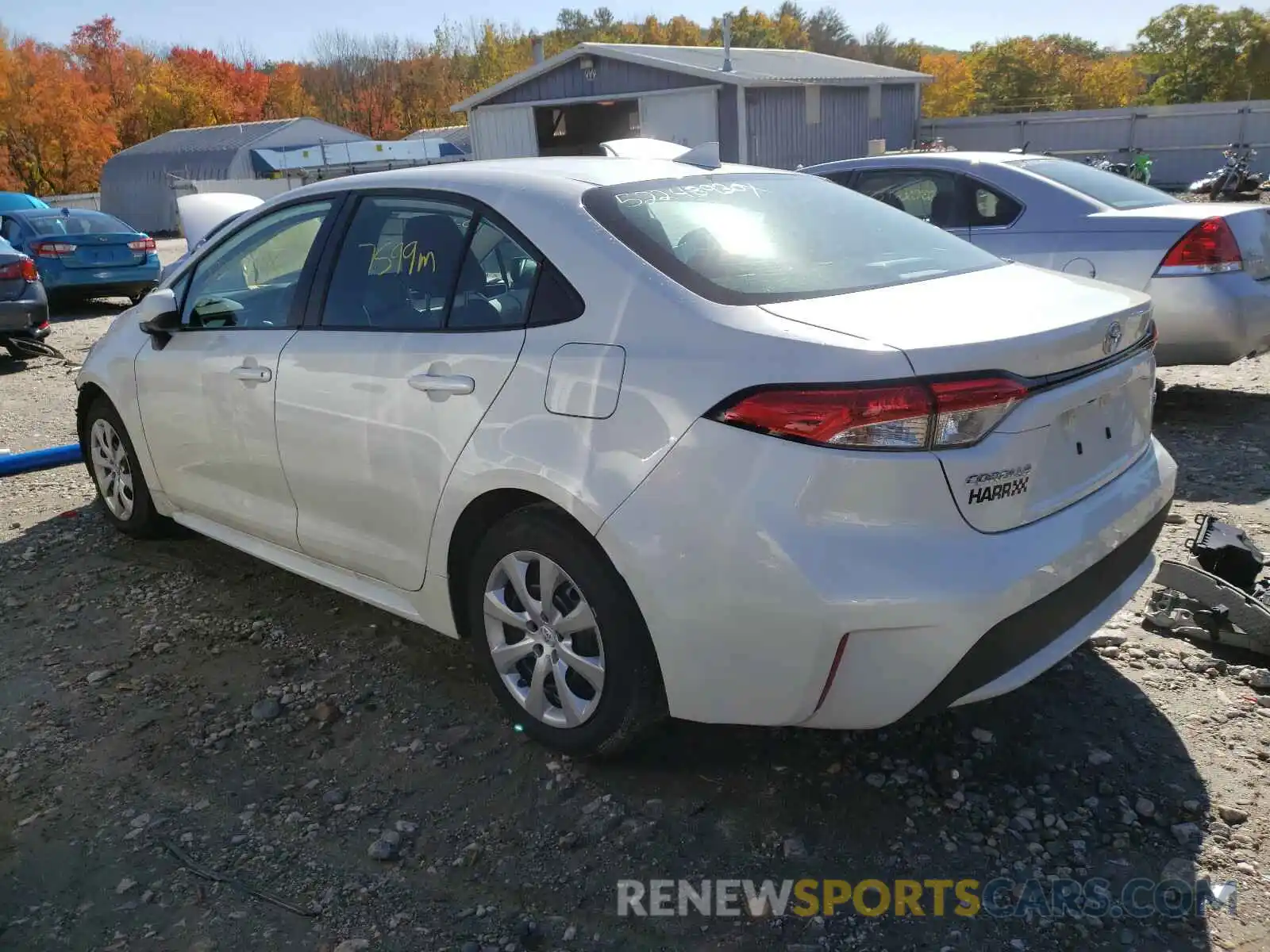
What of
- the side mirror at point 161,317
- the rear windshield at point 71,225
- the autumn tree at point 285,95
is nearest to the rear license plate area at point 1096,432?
the side mirror at point 161,317

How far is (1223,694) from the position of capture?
327 cm

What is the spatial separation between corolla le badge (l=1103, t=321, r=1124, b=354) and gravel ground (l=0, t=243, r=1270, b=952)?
114 cm

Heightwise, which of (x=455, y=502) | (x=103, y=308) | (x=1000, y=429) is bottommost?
(x=103, y=308)

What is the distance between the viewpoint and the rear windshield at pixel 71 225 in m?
14.1

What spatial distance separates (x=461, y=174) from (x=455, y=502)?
108 centimetres

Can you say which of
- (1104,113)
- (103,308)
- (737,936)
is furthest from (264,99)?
→ (737,936)

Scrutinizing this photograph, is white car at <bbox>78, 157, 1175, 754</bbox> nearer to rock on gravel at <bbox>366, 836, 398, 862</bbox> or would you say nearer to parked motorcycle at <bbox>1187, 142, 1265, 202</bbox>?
rock on gravel at <bbox>366, 836, 398, 862</bbox>

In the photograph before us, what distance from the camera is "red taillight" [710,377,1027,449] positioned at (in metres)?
2.33

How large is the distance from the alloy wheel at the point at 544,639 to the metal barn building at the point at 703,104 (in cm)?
2174

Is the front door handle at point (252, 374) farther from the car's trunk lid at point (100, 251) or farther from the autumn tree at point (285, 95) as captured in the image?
the autumn tree at point (285, 95)

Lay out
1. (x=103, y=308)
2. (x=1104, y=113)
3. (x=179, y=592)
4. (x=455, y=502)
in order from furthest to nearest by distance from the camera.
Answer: (x=1104, y=113), (x=103, y=308), (x=179, y=592), (x=455, y=502)

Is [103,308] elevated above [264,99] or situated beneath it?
situated beneath

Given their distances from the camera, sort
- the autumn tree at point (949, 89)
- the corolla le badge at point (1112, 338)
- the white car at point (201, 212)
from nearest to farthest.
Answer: the corolla le badge at point (1112, 338)
the white car at point (201, 212)
the autumn tree at point (949, 89)

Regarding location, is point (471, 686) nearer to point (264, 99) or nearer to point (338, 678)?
point (338, 678)
